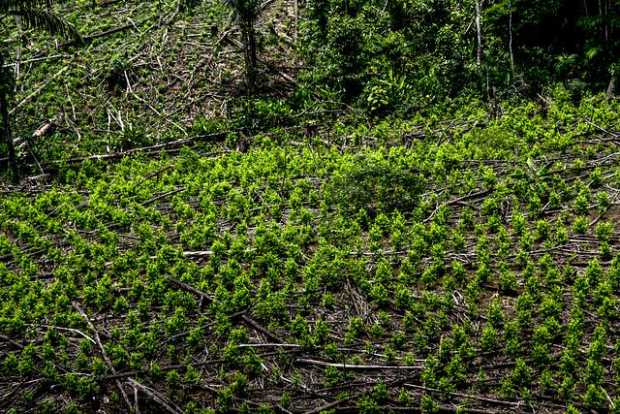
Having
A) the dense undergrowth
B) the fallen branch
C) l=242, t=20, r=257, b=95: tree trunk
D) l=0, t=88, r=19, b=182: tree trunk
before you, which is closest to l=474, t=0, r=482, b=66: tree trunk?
the dense undergrowth

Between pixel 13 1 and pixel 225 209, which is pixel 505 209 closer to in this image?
pixel 225 209

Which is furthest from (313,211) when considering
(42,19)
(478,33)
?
(478,33)

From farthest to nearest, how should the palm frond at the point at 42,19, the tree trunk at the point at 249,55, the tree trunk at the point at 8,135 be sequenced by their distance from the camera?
the tree trunk at the point at 249,55, the tree trunk at the point at 8,135, the palm frond at the point at 42,19

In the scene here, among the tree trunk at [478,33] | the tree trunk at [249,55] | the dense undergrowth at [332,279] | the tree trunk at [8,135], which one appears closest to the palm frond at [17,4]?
the tree trunk at [8,135]

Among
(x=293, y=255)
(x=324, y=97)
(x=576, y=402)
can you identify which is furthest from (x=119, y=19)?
(x=576, y=402)

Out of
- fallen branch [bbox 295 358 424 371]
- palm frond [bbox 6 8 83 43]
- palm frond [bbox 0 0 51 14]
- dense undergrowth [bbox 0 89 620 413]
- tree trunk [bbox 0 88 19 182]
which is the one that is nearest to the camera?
dense undergrowth [bbox 0 89 620 413]

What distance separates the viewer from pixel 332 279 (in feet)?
30.0

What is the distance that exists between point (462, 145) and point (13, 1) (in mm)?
8484

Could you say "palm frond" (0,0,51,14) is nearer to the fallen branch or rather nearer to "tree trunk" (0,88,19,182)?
"tree trunk" (0,88,19,182)

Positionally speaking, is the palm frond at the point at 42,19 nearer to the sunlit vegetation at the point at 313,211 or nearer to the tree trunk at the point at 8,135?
the sunlit vegetation at the point at 313,211

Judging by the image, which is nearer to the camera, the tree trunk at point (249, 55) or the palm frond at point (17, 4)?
the palm frond at point (17, 4)

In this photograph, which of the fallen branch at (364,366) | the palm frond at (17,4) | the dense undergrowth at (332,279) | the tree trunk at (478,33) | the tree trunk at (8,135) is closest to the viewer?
the dense undergrowth at (332,279)

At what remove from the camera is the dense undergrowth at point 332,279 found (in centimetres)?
727

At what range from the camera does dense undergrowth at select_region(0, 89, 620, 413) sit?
286 inches
